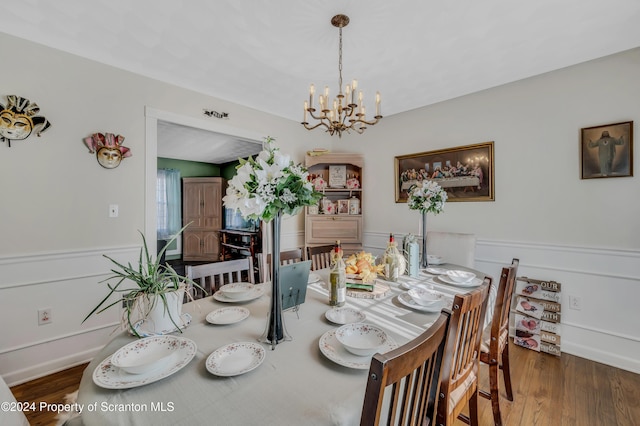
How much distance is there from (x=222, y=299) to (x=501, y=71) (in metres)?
2.90

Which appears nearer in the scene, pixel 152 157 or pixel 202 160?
pixel 152 157

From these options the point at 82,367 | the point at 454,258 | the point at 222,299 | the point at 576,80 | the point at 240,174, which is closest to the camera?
the point at 240,174

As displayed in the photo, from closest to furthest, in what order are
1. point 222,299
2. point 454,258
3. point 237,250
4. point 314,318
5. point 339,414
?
point 339,414 < point 314,318 < point 222,299 < point 454,258 < point 237,250

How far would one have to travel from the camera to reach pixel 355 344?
932 mm

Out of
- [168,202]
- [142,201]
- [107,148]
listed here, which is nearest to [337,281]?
[142,201]

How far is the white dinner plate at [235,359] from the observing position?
2.51 feet

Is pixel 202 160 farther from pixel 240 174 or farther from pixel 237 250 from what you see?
pixel 240 174

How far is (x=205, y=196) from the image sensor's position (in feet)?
20.4

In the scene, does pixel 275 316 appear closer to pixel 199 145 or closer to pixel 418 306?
pixel 418 306

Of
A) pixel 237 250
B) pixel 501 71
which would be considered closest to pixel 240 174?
pixel 501 71

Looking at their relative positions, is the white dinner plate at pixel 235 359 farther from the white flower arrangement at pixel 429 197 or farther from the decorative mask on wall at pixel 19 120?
the decorative mask on wall at pixel 19 120

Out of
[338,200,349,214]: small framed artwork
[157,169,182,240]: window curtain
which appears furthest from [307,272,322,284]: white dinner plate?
[157,169,182,240]: window curtain

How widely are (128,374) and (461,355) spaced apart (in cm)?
118

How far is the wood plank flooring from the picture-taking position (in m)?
1.52
